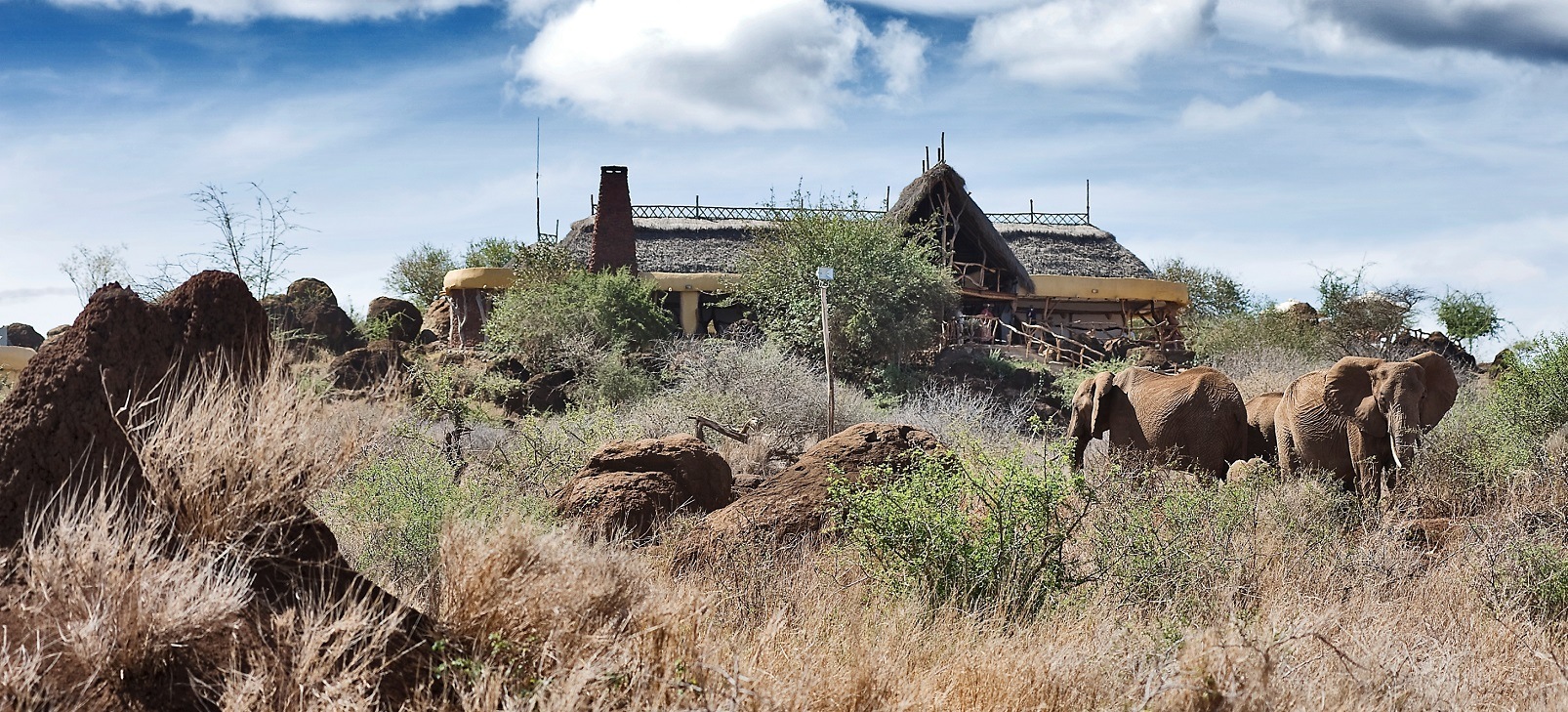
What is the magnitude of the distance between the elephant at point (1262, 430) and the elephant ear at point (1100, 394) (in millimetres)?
1330

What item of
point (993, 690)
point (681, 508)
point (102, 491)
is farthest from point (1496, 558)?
point (102, 491)

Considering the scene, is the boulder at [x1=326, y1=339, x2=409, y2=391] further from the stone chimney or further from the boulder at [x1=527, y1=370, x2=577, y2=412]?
the stone chimney

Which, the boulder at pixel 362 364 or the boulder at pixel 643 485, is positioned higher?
the boulder at pixel 362 364

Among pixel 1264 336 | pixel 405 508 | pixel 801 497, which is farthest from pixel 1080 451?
pixel 1264 336

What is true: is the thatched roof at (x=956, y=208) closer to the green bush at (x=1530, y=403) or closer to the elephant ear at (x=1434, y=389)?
the green bush at (x=1530, y=403)

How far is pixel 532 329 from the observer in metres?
25.1

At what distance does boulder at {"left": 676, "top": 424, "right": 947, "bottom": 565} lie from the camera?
8.33 meters

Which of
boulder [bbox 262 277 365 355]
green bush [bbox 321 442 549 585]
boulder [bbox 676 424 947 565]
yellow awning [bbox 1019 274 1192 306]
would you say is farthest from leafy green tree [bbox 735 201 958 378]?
green bush [bbox 321 442 549 585]

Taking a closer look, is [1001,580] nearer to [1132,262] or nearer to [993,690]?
[993,690]

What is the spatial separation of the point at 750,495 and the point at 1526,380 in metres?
8.77

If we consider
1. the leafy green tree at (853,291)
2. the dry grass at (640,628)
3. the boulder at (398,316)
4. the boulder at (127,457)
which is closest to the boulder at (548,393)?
the leafy green tree at (853,291)

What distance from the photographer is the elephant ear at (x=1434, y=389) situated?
1045 centimetres

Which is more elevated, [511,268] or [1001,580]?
[511,268]

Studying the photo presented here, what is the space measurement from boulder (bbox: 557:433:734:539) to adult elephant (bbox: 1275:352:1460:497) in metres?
4.71
